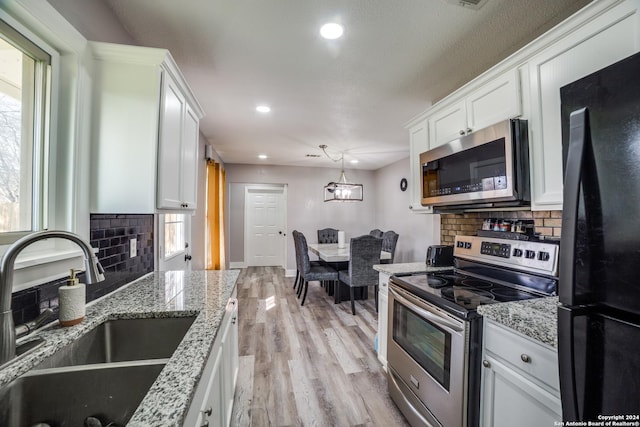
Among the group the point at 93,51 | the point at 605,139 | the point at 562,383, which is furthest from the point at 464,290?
the point at 93,51

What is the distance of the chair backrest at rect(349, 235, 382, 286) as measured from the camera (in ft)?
11.0

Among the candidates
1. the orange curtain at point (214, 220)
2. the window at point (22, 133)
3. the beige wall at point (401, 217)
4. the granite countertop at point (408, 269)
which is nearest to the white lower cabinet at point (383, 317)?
the granite countertop at point (408, 269)

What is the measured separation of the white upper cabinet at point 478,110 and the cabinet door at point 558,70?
109 mm

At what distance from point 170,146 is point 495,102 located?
6.30 feet

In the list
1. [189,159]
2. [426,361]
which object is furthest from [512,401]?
[189,159]

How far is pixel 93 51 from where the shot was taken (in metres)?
1.23

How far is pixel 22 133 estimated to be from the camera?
1.01m

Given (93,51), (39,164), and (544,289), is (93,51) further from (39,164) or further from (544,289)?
(544,289)

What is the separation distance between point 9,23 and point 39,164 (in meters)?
0.49

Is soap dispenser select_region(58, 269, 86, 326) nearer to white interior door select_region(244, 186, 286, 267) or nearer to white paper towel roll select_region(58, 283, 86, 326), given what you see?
white paper towel roll select_region(58, 283, 86, 326)

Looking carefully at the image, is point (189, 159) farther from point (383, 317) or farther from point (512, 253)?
point (512, 253)

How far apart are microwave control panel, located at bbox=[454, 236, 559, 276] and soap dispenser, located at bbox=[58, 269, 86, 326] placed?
2.09m

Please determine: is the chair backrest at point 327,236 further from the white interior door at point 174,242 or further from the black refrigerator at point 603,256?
the black refrigerator at point 603,256

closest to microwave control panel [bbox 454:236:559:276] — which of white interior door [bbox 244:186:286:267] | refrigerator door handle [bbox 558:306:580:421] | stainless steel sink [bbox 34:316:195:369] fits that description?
refrigerator door handle [bbox 558:306:580:421]
